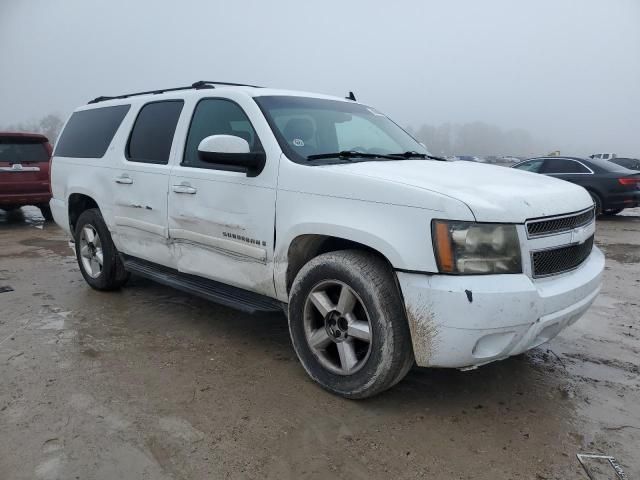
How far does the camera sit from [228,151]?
3.07 metres

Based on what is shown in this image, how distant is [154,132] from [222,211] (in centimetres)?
128

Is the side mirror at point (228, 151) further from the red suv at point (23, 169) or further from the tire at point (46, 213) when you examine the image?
the tire at point (46, 213)

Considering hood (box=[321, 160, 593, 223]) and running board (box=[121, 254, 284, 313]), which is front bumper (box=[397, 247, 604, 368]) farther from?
running board (box=[121, 254, 284, 313])

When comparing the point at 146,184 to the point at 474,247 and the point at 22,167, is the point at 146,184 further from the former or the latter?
the point at 22,167

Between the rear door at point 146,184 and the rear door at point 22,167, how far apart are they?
6.20m

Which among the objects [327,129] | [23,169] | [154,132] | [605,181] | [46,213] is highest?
[327,129]

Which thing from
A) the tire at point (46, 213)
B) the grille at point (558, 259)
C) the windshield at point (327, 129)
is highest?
the windshield at point (327, 129)

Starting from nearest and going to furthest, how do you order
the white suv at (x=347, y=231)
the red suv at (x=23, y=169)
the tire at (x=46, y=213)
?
the white suv at (x=347, y=231)
the red suv at (x=23, y=169)
the tire at (x=46, y=213)

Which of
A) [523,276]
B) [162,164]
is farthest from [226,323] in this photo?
[523,276]

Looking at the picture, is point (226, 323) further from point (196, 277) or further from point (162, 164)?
point (162, 164)

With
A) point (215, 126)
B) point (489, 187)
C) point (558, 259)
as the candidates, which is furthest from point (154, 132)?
point (558, 259)

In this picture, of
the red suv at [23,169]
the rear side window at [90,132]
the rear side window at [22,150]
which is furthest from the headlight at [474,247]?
the rear side window at [22,150]

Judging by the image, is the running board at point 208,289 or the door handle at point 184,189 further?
the door handle at point 184,189

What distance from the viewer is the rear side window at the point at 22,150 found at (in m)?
9.40
